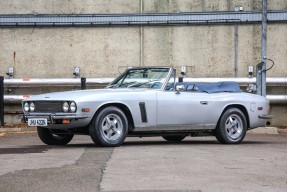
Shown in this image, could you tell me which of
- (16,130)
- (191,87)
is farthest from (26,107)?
(16,130)

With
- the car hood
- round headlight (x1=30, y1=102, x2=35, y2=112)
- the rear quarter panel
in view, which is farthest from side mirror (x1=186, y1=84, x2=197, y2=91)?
round headlight (x1=30, y1=102, x2=35, y2=112)

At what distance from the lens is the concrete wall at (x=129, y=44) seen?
21.7m

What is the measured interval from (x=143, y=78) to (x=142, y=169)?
14.3 feet

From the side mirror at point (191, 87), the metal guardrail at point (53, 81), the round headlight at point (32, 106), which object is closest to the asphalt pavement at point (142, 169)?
the round headlight at point (32, 106)

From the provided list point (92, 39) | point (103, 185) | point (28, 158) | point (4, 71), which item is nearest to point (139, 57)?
point (92, 39)

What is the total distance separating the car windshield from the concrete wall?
8.36m

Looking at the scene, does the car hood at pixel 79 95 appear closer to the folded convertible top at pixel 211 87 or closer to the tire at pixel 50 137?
the tire at pixel 50 137

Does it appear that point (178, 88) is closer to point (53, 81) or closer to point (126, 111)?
point (126, 111)

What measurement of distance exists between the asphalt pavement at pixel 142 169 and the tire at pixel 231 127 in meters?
1.33

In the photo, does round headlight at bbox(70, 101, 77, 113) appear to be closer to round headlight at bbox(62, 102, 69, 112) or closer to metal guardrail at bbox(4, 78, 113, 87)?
round headlight at bbox(62, 102, 69, 112)

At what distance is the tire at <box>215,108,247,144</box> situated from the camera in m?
13.4

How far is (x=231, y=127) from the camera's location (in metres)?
13.5

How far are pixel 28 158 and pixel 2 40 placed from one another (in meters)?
12.3

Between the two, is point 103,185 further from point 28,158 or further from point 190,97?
point 190,97
